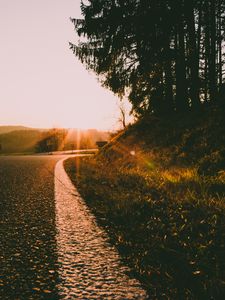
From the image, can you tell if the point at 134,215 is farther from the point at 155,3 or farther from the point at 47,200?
the point at 155,3

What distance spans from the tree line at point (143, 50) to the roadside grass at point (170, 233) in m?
8.82

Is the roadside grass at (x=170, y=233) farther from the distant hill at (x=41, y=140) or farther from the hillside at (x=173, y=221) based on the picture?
the distant hill at (x=41, y=140)

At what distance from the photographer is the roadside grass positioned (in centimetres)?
185

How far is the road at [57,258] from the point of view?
5.68ft

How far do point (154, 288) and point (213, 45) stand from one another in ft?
53.7

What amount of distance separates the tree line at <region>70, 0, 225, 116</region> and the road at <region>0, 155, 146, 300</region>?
10.5 m

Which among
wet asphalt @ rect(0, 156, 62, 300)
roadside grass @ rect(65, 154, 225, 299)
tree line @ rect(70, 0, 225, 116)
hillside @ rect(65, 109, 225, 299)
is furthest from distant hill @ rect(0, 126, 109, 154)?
wet asphalt @ rect(0, 156, 62, 300)

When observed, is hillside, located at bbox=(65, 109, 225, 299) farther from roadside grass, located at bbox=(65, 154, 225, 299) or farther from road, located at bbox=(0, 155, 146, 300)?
road, located at bbox=(0, 155, 146, 300)

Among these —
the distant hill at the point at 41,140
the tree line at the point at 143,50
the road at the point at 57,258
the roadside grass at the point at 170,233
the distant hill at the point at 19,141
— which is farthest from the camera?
the distant hill at the point at 19,141

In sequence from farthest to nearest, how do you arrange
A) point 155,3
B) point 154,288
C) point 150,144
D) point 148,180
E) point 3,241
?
1. point 155,3
2. point 150,144
3. point 148,180
4. point 3,241
5. point 154,288

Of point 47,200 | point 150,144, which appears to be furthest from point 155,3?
point 47,200

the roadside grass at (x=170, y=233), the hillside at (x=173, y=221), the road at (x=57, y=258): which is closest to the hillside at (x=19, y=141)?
the hillside at (x=173, y=221)

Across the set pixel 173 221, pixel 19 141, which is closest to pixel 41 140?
pixel 19 141

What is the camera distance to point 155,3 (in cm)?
1295
